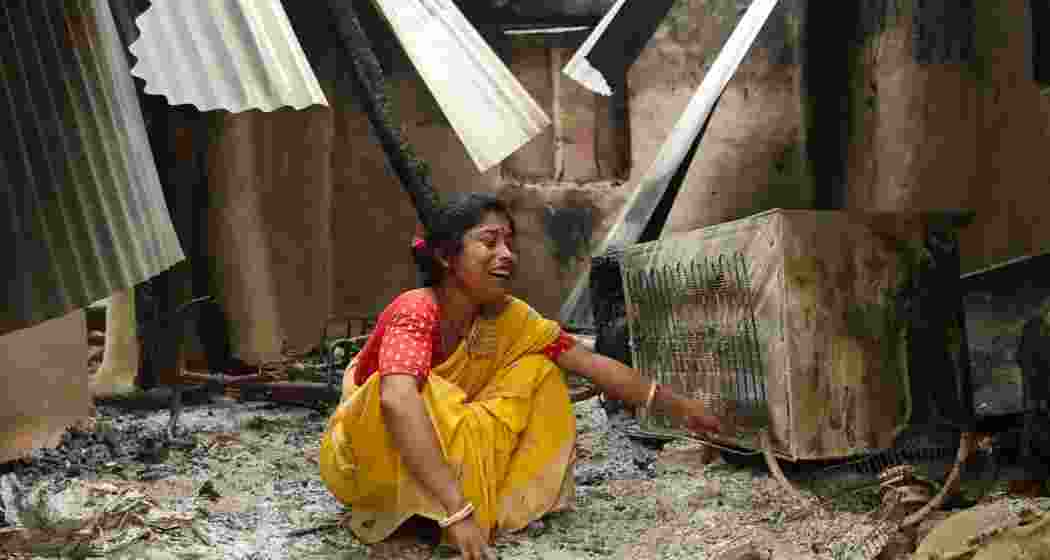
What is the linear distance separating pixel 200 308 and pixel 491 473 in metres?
4.04

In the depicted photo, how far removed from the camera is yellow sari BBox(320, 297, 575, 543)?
2656mm

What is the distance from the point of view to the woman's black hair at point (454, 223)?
275 cm

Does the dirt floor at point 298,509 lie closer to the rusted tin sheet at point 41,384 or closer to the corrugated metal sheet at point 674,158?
the rusted tin sheet at point 41,384

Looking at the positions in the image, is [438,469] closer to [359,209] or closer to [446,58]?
[446,58]

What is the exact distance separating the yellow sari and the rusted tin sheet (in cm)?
145

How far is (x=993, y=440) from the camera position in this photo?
2818 mm

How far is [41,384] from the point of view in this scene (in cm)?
370

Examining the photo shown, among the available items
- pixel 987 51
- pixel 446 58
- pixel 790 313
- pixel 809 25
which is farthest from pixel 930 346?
pixel 809 25

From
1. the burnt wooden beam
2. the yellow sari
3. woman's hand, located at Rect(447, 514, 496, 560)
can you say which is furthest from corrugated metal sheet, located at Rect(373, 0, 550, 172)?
woman's hand, located at Rect(447, 514, 496, 560)

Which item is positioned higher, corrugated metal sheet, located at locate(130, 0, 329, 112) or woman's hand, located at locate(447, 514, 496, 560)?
corrugated metal sheet, located at locate(130, 0, 329, 112)

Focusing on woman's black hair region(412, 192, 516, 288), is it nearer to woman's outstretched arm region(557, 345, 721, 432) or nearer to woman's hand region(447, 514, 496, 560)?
woman's outstretched arm region(557, 345, 721, 432)

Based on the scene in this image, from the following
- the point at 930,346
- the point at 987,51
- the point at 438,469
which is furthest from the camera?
the point at 987,51

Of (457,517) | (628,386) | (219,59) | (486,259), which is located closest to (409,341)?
(486,259)

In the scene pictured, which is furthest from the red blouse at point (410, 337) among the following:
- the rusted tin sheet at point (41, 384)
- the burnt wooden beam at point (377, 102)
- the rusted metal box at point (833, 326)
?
the burnt wooden beam at point (377, 102)
